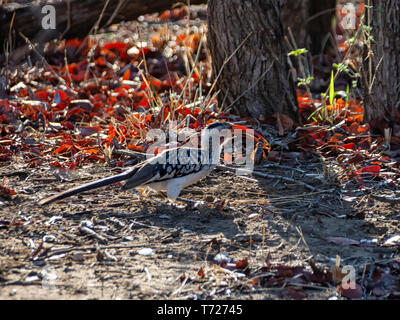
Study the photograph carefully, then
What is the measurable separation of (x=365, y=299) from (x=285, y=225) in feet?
3.67

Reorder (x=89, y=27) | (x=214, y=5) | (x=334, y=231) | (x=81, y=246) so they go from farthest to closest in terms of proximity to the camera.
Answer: (x=89, y=27) → (x=214, y=5) → (x=334, y=231) → (x=81, y=246)

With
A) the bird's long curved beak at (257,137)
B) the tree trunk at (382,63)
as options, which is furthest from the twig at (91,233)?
the tree trunk at (382,63)

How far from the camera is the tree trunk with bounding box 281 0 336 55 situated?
891 cm

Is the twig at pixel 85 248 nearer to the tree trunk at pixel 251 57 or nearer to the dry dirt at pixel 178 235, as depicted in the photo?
the dry dirt at pixel 178 235

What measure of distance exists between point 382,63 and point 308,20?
2.75 meters

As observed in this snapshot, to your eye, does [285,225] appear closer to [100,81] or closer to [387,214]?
[387,214]

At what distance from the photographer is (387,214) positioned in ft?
17.1

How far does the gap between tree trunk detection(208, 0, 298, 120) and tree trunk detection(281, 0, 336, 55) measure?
5.94 feet

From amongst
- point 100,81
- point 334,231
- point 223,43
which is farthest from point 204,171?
point 100,81

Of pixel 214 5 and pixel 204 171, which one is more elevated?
pixel 214 5

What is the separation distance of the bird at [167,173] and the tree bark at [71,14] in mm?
3949

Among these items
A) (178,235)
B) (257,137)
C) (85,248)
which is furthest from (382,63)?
(85,248)

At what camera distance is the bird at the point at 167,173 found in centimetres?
516

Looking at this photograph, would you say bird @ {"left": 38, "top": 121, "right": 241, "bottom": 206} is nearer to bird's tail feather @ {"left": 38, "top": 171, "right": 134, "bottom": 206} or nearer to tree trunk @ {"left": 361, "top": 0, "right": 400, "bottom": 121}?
bird's tail feather @ {"left": 38, "top": 171, "right": 134, "bottom": 206}
